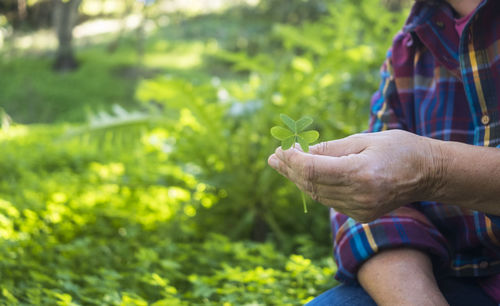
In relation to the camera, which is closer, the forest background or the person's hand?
the person's hand

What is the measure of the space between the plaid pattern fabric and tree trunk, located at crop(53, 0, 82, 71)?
47.8 ft

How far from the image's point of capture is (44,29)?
20250mm

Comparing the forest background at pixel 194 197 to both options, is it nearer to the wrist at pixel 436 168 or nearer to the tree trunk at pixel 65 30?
the wrist at pixel 436 168

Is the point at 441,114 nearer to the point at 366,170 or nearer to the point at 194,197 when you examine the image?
the point at 366,170

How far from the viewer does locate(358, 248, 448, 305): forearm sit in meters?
1.04

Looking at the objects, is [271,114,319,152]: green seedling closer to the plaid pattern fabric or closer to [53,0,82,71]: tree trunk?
the plaid pattern fabric

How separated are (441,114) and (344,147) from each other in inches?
16.6

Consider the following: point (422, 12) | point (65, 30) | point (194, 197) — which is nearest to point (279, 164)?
point (422, 12)

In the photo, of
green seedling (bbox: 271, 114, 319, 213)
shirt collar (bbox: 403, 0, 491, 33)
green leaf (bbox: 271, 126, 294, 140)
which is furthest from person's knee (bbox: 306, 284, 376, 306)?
shirt collar (bbox: 403, 0, 491, 33)

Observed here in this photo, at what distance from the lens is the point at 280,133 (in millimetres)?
869

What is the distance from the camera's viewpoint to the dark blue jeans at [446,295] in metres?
1.13

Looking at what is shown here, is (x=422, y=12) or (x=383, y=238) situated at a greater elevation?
(x=422, y=12)

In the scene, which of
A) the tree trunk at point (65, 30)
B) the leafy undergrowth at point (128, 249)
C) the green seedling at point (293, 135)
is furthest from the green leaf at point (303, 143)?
the tree trunk at point (65, 30)

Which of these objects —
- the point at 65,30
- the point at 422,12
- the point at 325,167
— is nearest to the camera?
the point at 325,167
